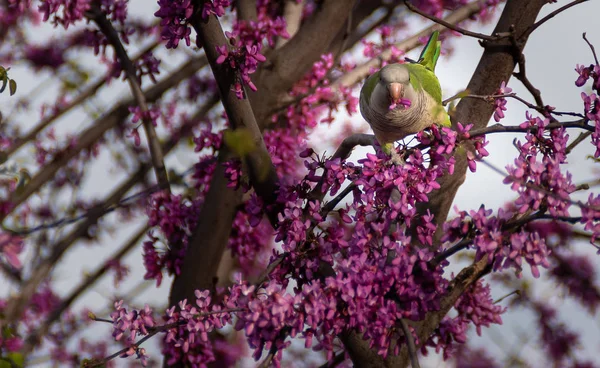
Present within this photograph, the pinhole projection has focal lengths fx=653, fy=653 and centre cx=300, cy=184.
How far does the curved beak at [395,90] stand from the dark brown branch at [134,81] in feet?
6.14

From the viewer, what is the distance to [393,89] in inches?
104

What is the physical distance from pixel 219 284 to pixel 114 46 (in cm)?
170

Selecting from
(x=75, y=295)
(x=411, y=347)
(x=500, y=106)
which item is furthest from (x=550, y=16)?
(x=75, y=295)

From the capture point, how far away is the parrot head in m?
2.64

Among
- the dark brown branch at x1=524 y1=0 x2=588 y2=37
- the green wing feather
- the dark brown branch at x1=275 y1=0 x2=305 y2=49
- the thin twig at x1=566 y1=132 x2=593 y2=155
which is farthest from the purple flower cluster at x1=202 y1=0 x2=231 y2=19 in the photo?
the dark brown branch at x1=275 y1=0 x2=305 y2=49

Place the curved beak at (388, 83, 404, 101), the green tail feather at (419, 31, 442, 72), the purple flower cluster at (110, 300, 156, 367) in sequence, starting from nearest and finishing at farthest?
1. the purple flower cluster at (110, 300, 156, 367)
2. the curved beak at (388, 83, 404, 101)
3. the green tail feather at (419, 31, 442, 72)

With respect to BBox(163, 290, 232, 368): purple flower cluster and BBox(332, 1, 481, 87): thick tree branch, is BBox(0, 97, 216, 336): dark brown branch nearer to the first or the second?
BBox(332, 1, 481, 87): thick tree branch

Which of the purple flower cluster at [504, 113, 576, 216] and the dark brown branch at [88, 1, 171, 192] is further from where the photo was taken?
the dark brown branch at [88, 1, 171, 192]

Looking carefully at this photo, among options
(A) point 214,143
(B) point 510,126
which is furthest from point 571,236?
(A) point 214,143

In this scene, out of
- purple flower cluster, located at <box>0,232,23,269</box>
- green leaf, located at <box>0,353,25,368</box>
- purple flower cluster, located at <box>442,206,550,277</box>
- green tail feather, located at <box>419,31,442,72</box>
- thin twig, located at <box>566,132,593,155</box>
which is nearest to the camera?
purple flower cluster, located at <box>0,232,23,269</box>

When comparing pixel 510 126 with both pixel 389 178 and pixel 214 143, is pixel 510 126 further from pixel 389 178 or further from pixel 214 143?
pixel 214 143

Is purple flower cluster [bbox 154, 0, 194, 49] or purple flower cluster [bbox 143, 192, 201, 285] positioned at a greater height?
purple flower cluster [bbox 143, 192, 201, 285]

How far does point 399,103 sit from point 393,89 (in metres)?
0.07

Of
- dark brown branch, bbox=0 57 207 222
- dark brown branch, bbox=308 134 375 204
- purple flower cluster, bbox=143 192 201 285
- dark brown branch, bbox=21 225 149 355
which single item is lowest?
dark brown branch, bbox=308 134 375 204
